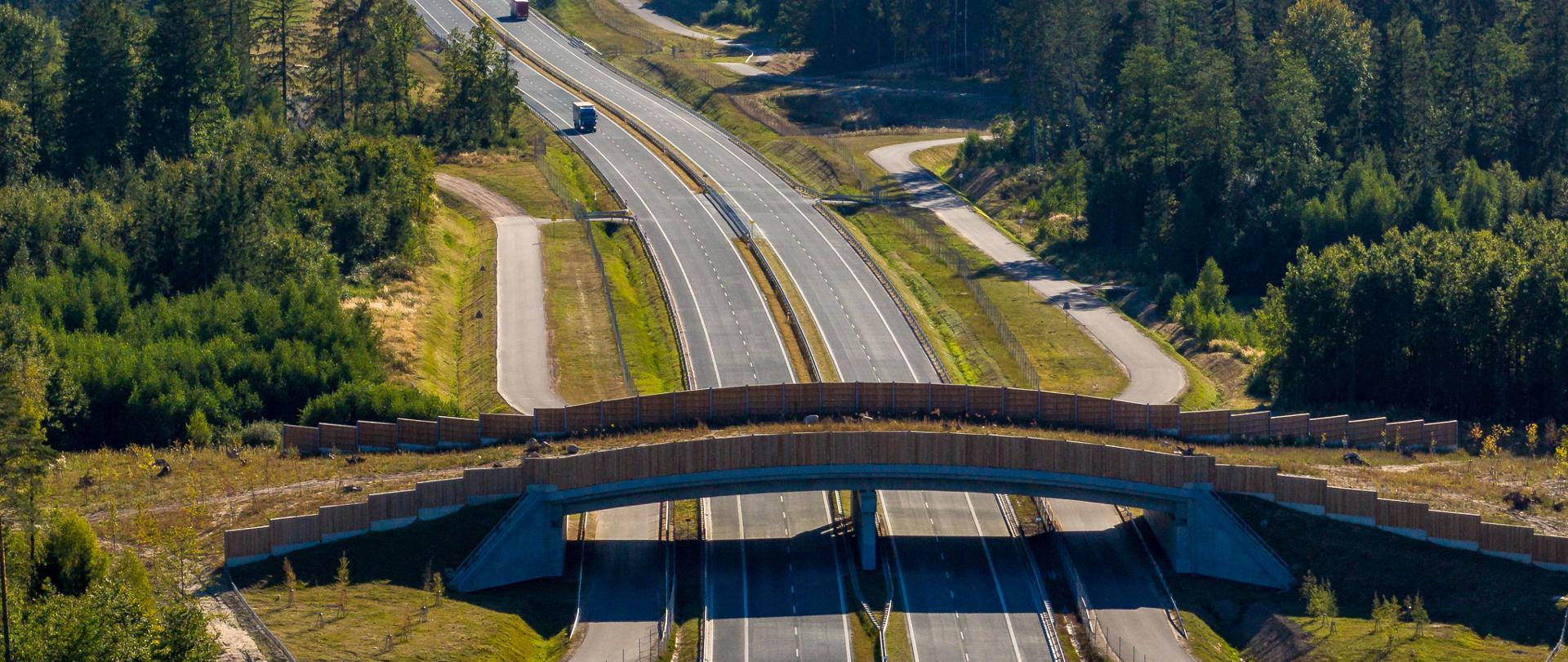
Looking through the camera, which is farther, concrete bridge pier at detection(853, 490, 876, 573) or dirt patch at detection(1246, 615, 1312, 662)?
concrete bridge pier at detection(853, 490, 876, 573)

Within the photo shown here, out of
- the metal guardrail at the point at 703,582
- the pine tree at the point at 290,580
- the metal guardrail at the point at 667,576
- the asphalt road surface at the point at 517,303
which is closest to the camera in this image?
the pine tree at the point at 290,580

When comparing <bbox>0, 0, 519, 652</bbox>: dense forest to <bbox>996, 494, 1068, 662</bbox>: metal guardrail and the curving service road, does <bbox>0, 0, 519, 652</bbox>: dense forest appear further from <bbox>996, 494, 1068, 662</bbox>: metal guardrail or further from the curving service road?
the curving service road

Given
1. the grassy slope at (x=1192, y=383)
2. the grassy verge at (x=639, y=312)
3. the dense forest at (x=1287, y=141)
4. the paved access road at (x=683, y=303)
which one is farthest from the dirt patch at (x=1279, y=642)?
the grassy verge at (x=639, y=312)

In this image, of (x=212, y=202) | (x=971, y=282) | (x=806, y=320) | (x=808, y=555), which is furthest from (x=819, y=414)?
(x=212, y=202)

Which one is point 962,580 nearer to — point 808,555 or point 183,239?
point 808,555

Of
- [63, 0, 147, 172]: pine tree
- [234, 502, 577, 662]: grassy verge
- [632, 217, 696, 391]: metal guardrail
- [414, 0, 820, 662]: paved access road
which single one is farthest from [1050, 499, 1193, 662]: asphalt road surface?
[63, 0, 147, 172]: pine tree

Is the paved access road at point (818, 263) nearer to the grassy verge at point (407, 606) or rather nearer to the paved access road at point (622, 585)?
the paved access road at point (622, 585)

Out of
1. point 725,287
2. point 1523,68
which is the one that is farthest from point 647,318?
point 1523,68
